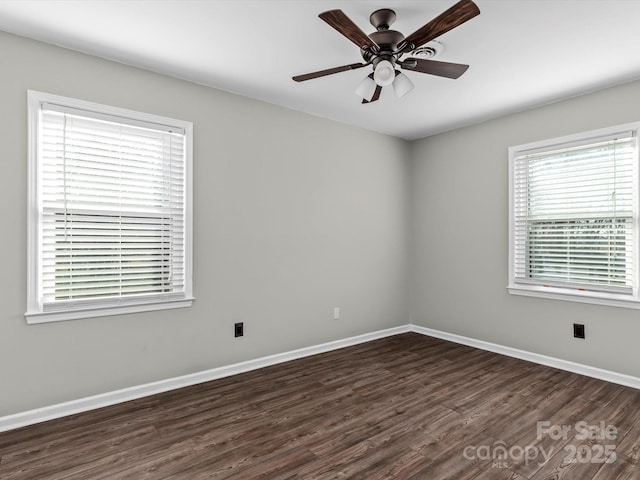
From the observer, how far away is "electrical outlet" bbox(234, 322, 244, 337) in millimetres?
3354

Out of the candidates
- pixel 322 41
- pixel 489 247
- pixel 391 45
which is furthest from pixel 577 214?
pixel 322 41

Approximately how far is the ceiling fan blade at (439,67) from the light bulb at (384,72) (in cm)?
12

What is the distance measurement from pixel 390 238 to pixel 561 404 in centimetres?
250

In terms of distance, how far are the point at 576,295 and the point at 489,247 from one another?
37.5 inches

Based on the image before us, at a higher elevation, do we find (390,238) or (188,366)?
(390,238)

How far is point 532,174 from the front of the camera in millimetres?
3715

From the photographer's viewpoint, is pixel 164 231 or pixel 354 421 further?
pixel 164 231

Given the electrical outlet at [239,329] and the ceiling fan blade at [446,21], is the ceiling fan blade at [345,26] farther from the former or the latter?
the electrical outlet at [239,329]

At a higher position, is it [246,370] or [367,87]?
[367,87]

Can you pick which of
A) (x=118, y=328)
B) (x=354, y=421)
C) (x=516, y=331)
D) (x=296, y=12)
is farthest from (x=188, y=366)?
(x=516, y=331)

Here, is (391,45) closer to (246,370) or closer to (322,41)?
(322,41)

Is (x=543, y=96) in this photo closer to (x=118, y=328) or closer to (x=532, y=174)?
(x=532, y=174)

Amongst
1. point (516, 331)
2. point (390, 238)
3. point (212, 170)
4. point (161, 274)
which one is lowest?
point (516, 331)

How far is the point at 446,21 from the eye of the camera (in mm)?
1801
